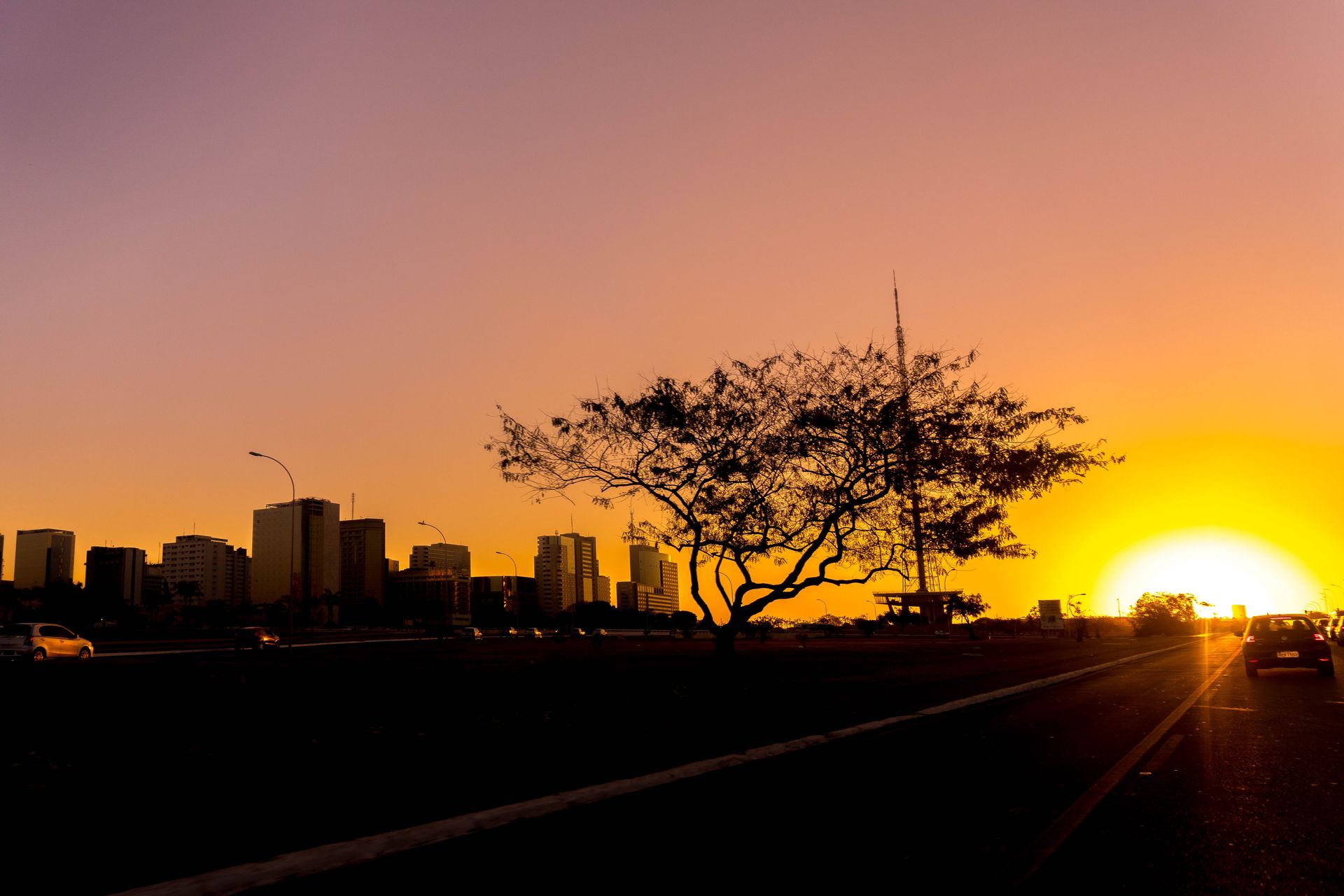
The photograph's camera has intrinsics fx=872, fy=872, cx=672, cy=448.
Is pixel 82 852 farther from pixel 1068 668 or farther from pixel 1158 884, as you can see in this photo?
pixel 1068 668

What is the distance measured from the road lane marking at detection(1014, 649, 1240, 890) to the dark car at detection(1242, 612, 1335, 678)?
1388cm

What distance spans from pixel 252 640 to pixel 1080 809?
6012 cm

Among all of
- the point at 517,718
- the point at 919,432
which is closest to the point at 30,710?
the point at 517,718

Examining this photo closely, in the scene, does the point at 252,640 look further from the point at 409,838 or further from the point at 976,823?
the point at 976,823

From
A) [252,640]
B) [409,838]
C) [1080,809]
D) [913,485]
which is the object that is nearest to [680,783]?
[409,838]

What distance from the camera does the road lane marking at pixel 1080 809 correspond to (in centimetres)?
516

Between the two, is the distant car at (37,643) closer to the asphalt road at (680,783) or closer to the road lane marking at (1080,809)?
the asphalt road at (680,783)

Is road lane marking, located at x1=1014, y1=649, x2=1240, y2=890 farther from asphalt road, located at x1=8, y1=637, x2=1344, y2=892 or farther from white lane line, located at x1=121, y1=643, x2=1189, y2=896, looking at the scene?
white lane line, located at x1=121, y1=643, x2=1189, y2=896

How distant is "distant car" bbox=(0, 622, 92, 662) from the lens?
35.0 meters

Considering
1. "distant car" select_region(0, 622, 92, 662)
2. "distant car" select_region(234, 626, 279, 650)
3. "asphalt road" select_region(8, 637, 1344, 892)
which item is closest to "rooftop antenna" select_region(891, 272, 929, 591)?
"asphalt road" select_region(8, 637, 1344, 892)

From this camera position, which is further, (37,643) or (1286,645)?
(37,643)

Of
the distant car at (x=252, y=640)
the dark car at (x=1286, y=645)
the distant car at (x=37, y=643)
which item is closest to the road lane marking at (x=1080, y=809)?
the dark car at (x=1286, y=645)

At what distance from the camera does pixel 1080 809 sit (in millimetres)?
6562

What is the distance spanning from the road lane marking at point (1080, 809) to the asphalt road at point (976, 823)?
0.08 ft
